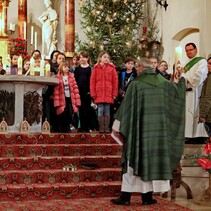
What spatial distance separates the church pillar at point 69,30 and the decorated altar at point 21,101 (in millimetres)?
5977

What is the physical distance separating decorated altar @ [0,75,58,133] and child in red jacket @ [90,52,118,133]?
27.4 inches

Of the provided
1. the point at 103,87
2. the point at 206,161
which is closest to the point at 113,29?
the point at 103,87

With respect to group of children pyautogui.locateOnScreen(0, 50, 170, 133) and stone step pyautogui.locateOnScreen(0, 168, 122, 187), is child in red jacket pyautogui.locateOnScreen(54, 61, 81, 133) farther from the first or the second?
stone step pyautogui.locateOnScreen(0, 168, 122, 187)

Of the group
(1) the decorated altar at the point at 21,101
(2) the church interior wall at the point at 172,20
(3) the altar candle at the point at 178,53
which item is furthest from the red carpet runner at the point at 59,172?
(2) the church interior wall at the point at 172,20

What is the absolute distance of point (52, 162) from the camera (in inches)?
309

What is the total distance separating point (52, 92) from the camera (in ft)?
31.9

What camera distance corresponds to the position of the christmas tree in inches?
594

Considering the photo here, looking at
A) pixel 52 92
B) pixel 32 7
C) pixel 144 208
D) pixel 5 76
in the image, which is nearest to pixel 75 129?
pixel 52 92

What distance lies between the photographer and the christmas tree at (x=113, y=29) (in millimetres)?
15086

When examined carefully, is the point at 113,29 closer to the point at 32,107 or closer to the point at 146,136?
the point at 32,107

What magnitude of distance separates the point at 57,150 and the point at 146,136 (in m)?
2.25

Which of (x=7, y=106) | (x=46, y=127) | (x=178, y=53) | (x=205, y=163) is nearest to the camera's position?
(x=178, y=53)

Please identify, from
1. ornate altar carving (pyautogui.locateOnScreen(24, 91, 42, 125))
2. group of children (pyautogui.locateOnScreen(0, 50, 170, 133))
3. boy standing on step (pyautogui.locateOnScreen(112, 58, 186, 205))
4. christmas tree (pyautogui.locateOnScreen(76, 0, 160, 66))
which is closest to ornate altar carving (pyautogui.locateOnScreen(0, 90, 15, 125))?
ornate altar carving (pyautogui.locateOnScreen(24, 91, 42, 125))

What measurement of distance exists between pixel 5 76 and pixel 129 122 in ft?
11.2
